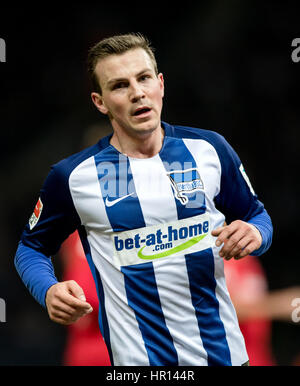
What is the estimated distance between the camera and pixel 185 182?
2.39 metres

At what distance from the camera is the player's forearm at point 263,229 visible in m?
2.32

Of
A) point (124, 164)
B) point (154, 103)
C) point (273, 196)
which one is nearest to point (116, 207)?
point (124, 164)

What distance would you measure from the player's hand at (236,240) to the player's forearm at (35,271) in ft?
2.36

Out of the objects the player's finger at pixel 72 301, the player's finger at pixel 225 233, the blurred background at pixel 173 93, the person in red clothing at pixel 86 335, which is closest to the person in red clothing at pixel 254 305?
the person in red clothing at pixel 86 335

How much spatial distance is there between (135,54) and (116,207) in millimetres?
650

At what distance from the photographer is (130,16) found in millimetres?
6219

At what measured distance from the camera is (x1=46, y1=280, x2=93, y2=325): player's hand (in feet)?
6.72

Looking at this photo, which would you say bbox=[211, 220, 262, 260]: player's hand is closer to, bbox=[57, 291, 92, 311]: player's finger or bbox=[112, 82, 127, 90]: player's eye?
bbox=[57, 291, 92, 311]: player's finger

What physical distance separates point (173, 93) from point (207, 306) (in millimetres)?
3813

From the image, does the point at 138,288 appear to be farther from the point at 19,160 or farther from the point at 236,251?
the point at 19,160

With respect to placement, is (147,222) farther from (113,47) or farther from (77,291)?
(113,47)

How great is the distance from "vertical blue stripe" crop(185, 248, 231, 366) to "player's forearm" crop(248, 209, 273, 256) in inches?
8.0

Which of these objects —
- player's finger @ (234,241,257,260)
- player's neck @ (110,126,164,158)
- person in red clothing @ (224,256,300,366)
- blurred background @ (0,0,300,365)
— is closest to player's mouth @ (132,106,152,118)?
player's neck @ (110,126,164,158)

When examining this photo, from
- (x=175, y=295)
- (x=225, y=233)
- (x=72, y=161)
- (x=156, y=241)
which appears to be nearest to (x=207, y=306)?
(x=175, y=295)
